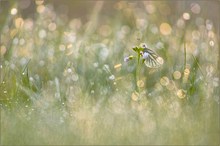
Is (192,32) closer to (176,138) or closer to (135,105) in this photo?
(135,105)

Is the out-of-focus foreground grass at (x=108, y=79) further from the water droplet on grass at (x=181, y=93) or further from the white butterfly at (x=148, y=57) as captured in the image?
the white butterfly at (x=148, y=57)

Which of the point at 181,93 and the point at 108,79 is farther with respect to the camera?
the point at 108,79

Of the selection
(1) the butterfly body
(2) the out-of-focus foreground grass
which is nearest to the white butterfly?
(1) the butterfly body

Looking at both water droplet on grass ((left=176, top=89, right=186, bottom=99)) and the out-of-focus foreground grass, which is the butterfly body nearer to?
the out-of-focus foreground grass

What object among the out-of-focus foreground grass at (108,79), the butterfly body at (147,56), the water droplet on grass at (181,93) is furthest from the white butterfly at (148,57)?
the water droplet on grass at (181,93)

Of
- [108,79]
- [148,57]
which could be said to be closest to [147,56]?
[148,57]

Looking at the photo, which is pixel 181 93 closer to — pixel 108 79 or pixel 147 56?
pixel 147 56

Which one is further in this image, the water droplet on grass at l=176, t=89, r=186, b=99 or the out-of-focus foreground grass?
the water droplet on grass at l=176, t=89, r=186, b=99

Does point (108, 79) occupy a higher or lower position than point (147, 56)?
lower

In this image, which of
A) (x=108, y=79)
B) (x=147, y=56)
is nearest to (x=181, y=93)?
(x=147, y=56)
